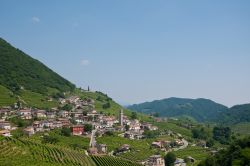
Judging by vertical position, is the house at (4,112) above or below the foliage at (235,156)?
above

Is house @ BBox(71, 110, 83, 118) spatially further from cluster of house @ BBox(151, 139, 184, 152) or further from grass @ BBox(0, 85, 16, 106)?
cluster of house @ BBox(151, 139, 184, 152)

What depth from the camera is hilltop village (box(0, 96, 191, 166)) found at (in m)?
95.9

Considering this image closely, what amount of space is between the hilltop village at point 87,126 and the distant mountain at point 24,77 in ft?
66.0

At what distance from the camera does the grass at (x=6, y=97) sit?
5162 inches

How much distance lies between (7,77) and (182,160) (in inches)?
3863

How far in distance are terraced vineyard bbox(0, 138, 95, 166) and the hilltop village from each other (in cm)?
1005

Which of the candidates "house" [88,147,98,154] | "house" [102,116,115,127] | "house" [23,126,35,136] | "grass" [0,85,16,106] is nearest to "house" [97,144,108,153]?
"house" [88,147,98,154]

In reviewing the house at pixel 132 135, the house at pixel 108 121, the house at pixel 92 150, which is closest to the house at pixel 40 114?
the house at pixel 108 121

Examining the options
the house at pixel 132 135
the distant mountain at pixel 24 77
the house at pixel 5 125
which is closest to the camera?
the house at pixel 5 125

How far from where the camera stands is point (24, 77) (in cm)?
17150

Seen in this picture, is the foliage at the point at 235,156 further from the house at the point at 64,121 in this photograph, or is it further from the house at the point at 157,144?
the house at the point at 64,121

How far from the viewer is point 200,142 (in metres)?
126

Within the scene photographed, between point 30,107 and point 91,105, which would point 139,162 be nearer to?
point 30,107

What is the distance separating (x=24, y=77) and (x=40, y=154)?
342 feet
